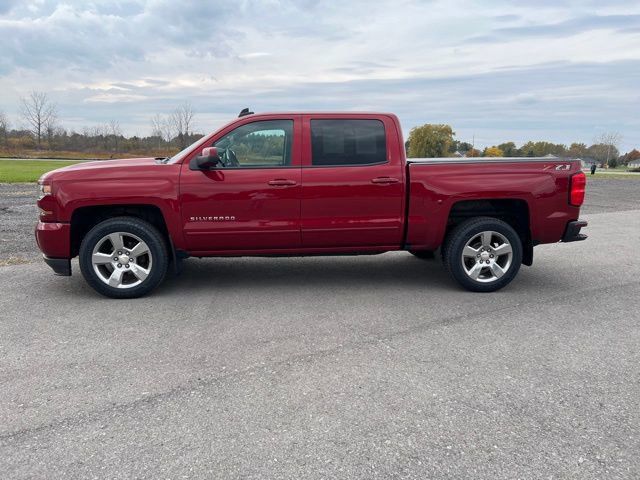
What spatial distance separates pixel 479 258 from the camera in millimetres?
5758

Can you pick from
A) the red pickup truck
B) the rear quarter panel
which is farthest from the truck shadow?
the rear quarter panel

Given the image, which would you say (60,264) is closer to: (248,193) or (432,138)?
(248,193)

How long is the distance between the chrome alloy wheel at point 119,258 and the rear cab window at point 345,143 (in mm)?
1989

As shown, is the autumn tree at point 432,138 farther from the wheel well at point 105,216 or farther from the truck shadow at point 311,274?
the wheel well at point 105,216

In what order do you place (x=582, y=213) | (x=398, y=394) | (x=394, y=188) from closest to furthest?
(x=398, y=394)
(x=394, y=188)
(x=582, y=213)

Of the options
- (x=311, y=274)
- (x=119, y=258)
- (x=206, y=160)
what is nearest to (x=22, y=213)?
(x=119, y=258)

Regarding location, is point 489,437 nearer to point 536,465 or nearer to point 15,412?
point 536,465

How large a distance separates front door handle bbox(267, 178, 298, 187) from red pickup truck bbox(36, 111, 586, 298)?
0.04 feet

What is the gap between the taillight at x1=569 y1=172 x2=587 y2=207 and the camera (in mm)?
5695

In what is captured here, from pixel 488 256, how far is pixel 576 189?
1.16 m

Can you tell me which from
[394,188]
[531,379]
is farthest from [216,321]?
[531,379]

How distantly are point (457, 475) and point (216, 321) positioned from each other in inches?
108

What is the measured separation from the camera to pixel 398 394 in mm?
3371

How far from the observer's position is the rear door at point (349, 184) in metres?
5.54
